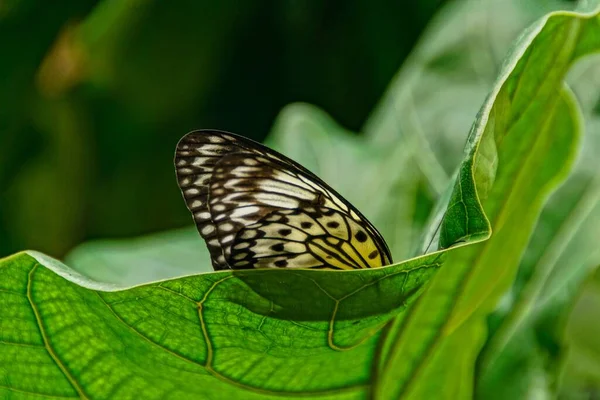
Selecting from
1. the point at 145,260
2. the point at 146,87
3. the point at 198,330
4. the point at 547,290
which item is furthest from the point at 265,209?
the point at 146,87

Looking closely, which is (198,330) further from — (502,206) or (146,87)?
(146,87)

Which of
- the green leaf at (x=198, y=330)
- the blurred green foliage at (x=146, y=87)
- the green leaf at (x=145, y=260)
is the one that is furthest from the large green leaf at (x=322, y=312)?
the blurred green foliage at (x=146, y=87)

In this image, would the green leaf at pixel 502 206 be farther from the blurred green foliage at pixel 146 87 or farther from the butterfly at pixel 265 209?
the blurred green foliage at pixel 146 87

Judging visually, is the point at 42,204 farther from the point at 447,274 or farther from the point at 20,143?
the point at 447,274

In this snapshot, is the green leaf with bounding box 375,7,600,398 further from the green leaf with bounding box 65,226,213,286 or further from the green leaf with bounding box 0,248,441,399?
the green leaf with bounding box 65,226,213,286

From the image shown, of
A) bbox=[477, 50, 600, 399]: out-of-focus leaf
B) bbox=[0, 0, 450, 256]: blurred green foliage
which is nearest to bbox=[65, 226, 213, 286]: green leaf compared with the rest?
bbox=[477, 50, 600, 399]: out-of-focus leaf

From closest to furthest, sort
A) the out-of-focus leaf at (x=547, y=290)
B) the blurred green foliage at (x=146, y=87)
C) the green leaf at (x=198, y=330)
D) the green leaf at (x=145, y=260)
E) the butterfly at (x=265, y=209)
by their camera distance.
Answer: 1. the green leaf at (x=198, y=330)
2. the butterfly at (x=265, y=209)
3. the out-of-focus leaf at (x=547, y=290)
4. the green leaf at (x=145, y=260)
5. the blurred green foliage at (x=146, y=87)

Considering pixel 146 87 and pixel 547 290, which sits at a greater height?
pixel 146 87
